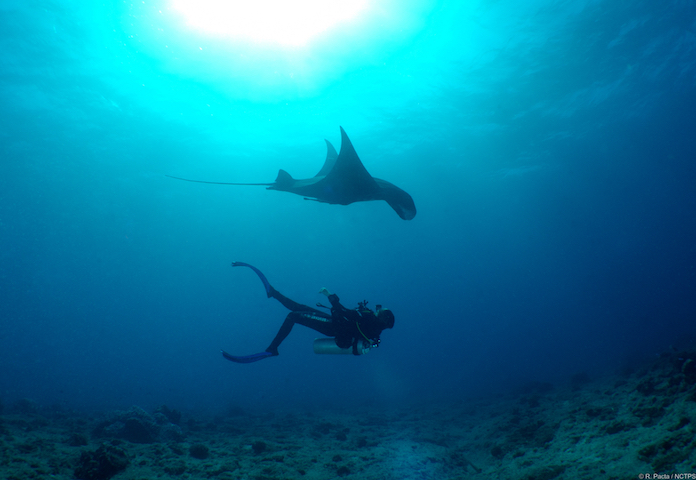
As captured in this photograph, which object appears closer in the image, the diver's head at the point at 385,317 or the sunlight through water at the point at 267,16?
the diver's head at the point at 385,317

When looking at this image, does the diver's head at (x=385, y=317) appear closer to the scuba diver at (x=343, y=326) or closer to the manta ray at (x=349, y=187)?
the scuba diver at (x=343, y=326)

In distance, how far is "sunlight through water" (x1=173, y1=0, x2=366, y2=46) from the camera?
40.1ft

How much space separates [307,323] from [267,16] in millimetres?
13979

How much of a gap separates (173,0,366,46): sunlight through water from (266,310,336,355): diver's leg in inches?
521

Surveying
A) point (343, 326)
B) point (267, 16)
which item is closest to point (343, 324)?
point (343, 326)

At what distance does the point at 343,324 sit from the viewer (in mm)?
5250

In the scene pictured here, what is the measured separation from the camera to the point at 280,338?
5480 millimetres

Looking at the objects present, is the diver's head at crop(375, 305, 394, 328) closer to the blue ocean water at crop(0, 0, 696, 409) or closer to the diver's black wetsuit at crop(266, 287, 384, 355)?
the diver's black wetsuit at crop(266, 287, 384, 355)

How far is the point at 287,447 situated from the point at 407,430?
484 cm

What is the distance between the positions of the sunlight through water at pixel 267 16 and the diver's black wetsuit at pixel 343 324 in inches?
518

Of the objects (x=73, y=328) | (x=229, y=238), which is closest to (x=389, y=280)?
(x=229, y=238)

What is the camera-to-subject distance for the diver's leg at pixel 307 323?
5.41 m

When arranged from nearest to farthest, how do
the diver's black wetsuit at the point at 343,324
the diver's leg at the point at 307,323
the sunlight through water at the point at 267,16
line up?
the diver's black wetsuit at the point at 343,324
the diver's leg at the point at 307,323
the sunlight through water at the point at 267,16

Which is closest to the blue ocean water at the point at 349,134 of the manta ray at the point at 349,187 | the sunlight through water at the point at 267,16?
the sunlight through water at the point at 267,16
